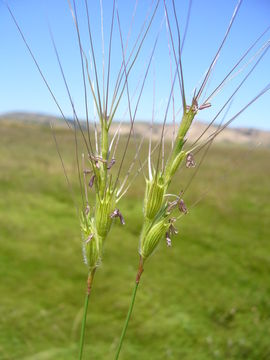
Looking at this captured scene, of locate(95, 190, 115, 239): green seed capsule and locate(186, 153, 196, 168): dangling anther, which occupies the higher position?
locate(186, 153, 196, 168): dangling anther

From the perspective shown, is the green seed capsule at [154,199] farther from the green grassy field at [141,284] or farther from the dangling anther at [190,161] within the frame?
the green grassy field at [141,284]

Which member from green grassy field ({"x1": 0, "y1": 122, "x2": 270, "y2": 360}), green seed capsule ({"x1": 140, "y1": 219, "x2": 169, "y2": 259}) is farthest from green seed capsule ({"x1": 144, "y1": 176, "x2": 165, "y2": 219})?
green grassy field ({"x1": 0, "y1": 122, "x2": 270, "y2": 360})

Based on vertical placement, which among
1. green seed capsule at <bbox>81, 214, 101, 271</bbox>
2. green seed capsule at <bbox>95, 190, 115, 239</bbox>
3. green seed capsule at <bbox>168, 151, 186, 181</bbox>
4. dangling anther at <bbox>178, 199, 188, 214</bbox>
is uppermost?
green seed capsule at <bbox>168, 151, 186, 181</bbox>

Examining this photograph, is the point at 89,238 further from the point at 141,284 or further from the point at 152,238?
the point at 141,284

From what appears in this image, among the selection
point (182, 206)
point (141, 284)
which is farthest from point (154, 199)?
point (141, 284)

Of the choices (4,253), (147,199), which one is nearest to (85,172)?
(147,199)

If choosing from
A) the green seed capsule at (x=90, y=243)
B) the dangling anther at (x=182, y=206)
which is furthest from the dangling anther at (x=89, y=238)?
the dangling anther at (x=182, y=206)

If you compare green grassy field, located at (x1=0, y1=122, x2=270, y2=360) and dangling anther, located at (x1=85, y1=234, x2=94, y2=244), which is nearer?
dangling anther, located at (x1=85, y1=234, x2=94, y2=244)

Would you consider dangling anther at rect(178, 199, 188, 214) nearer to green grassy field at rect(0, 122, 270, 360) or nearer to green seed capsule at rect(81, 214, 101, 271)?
green seed capsule at rect(81, 214, 101, 271)
